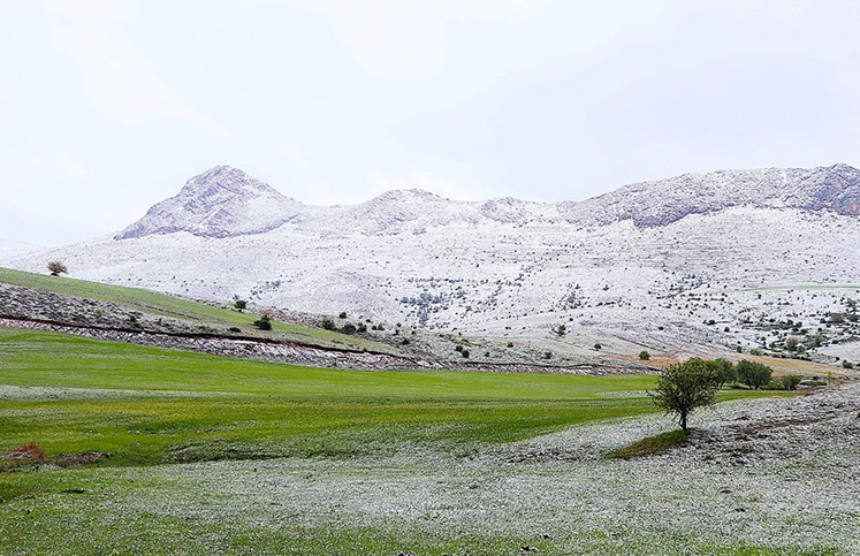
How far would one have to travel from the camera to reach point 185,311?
10538 cm

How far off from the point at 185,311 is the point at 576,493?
93936 mm

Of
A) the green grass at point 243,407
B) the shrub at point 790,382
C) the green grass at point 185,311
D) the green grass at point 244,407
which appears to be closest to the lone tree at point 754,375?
the shrub at point 790,382

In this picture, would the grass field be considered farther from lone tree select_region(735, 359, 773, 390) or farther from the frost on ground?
lone tree select_region(735, 359, 773, 390)

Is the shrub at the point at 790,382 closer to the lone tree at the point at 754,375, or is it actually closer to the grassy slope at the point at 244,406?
the lone tree at the point at 754,375

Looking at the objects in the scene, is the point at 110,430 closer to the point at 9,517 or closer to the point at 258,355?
the point at 9,517

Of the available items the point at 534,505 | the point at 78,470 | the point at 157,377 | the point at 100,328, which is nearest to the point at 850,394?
the point at 534,505

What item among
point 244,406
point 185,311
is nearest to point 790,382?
point 244,406

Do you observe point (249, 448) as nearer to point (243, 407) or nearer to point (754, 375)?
point (243, 407)

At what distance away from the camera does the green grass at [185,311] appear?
95188 mm

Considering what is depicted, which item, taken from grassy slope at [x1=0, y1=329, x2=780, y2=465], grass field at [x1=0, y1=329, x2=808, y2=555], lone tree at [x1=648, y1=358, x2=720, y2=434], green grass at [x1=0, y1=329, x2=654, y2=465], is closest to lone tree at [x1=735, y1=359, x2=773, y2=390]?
grassy slope at [x1=0, y1=329, x2=780, y2=465]

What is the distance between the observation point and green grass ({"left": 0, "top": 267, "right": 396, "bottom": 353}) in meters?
95.2

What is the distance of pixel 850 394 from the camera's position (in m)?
45.8

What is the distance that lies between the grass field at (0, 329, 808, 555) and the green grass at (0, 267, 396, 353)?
64.9 feet

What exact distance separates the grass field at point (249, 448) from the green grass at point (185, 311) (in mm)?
19779
